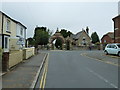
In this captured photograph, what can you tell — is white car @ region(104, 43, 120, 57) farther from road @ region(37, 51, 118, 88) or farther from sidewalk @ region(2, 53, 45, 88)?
sidewalk @ region(2, 53, 45, 88)

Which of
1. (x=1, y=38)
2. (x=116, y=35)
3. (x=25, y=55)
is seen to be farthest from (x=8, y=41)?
(x=116, y=35)

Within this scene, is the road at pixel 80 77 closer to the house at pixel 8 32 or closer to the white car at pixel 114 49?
the house at pixel 8 32

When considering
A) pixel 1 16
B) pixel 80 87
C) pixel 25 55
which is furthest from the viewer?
pixel 1 16

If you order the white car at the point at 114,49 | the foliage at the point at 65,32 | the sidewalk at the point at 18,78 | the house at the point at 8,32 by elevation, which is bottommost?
the sidewalk at the point at 18,78

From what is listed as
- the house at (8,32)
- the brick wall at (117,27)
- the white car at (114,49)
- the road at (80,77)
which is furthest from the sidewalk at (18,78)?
the brick wall at (117,27)

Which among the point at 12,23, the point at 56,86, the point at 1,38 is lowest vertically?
the point at 56,86

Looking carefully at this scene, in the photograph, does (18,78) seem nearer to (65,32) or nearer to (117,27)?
(117,27)

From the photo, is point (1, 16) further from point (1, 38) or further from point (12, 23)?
point (12, 23)

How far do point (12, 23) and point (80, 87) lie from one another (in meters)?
24.6

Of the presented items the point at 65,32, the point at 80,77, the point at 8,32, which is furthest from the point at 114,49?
the point at 65,32

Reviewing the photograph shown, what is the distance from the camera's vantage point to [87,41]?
83.8m

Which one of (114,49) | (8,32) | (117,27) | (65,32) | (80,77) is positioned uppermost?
(65,32)

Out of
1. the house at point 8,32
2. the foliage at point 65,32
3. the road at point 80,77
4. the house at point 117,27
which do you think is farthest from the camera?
the foliage at point 65,32

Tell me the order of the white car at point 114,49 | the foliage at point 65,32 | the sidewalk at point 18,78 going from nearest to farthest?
the sidewalk at point 18,78 → the white car at point 114,49 → the foliage at point 65,32
